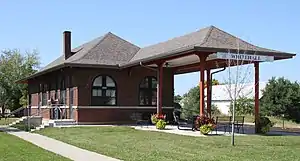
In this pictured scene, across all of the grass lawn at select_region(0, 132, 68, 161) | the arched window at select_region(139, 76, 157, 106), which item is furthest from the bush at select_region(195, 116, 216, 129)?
the arched window at select_region(139, 76, 157, 106)

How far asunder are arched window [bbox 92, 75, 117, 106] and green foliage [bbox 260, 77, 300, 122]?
15848 millimetres

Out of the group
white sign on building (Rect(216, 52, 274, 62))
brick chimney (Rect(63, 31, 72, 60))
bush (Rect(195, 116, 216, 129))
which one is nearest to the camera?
white sign on building (Rect(216, 52, 274, 62))

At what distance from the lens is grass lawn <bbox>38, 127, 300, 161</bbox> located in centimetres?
1213

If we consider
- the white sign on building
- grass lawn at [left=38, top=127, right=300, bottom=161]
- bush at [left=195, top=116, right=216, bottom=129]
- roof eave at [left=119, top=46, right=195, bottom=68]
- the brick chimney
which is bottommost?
grass lawn at [left=38, top=127, right=300, bottom=161]

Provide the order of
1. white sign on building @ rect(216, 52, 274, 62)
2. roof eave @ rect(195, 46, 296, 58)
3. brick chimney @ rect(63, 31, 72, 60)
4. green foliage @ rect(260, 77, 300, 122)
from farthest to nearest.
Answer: green foliage @ rect(260, 77, 300, 122) < brick chimney @ rect(63, 31, 72, 60) < white sign on building @ rect(216, 52, 274, 62) < roof eave @ rect(195, 46, 296, 58)

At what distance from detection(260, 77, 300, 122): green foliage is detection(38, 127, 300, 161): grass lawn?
21.1 meters

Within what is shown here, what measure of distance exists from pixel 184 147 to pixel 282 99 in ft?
83.7

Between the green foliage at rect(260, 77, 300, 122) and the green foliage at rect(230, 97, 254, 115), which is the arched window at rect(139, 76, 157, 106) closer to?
the green foliage at rect(230, 97, 254, 115)

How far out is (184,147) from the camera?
46.6 feet

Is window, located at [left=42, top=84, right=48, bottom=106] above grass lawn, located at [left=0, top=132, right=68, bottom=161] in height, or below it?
above

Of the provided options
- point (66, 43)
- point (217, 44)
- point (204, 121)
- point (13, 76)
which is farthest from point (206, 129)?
point (13, 76)

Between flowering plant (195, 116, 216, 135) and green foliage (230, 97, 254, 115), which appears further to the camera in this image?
green foliage (230, 97, 254, 115)

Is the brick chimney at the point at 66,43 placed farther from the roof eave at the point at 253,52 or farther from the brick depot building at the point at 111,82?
the roof eave at the point at 253,52

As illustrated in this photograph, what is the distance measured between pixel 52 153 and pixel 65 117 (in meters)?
15.2
